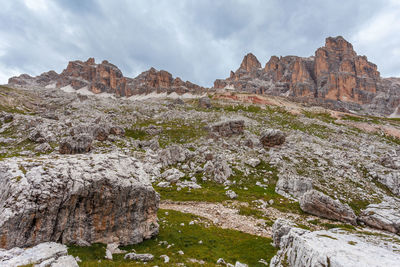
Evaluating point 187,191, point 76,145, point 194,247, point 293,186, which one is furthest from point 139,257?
point 76,145

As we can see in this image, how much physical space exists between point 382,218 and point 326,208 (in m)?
6.06

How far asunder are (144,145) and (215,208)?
33.9 meters

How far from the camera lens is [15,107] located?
3157 inches

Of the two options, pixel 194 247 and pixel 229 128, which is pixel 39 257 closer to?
pixel 194 247

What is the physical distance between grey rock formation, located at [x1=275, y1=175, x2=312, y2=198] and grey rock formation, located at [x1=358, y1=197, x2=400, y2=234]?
7910mm

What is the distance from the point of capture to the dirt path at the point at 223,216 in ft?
67.1

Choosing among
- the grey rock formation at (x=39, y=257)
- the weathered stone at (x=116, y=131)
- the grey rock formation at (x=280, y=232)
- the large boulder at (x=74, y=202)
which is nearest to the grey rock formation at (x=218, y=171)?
the grey rock formation at (x=280, y=232)

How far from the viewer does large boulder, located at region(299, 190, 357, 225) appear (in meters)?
23.5

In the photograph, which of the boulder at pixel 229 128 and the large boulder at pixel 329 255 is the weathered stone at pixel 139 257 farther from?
the boulder at pixel 229 128

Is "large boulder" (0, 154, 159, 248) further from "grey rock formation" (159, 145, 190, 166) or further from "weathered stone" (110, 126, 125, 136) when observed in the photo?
"weathered stone" (110, 126, 125, 136)

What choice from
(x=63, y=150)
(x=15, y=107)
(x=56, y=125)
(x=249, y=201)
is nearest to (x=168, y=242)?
(x=249, y=201)

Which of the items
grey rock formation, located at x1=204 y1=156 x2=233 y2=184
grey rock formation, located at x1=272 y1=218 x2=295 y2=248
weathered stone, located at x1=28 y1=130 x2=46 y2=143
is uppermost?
weathered stone, located at x1=28 y1=130 x2=46 y2=143

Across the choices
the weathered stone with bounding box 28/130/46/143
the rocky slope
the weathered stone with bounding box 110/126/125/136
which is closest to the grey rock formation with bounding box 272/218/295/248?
the rocky slope

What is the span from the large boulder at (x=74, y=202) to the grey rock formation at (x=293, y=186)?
78.4ft
